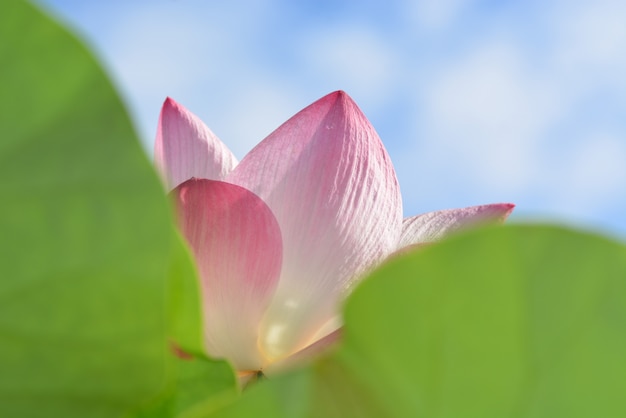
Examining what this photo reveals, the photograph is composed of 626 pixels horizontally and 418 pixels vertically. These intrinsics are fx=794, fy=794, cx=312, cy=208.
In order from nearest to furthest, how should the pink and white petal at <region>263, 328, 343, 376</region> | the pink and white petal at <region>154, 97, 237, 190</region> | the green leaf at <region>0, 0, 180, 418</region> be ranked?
the green leaf at <region>0, 0, 180, 418</region> → the pink and white petal at <region>263, 328, 343, 376</region> → the pink and white petal at <region>154, 97, 237, 190</region>

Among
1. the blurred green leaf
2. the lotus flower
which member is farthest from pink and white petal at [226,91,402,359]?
the blurred green leaf

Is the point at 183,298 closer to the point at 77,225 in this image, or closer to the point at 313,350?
Result: the point at 77,225

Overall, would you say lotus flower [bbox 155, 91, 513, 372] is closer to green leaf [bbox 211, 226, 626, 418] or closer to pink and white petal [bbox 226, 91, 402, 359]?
pink and white petal [bbox 226, 91, 402, 359]

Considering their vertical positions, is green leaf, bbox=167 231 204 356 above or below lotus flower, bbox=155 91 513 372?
above

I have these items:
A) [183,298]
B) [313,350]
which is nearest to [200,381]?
[183,298]

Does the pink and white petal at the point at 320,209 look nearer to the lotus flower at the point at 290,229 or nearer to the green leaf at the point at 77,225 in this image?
the lotus flower at the point at 290,229

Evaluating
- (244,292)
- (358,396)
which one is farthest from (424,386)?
(244,292)

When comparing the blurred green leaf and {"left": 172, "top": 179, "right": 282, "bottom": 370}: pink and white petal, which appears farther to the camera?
{"left": 172, "top": 179, "right": 282, "bottom": 370}: pink and white petal
